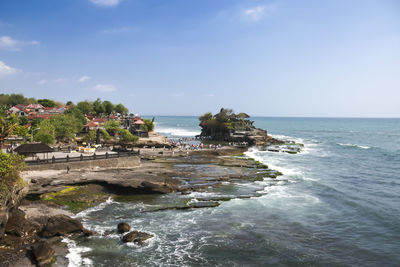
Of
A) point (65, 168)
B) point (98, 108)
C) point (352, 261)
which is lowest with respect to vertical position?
point (352, 261)

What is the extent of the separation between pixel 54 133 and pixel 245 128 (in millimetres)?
67052

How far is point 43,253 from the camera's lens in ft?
54.9

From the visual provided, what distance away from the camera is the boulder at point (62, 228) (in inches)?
791

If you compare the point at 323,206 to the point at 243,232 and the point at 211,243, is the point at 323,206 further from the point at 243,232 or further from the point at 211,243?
the point at 211,243

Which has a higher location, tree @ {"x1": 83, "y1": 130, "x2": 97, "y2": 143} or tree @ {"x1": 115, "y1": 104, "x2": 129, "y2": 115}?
tree @ {"x1": 115, "y1": 104, "x2": 129, "y2": 115}

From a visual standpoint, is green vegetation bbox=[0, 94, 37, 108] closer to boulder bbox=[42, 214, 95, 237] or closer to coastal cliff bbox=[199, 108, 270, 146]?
coastal cliff bbox=[199, 108, 270, 146]

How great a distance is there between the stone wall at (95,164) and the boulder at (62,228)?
14.3 m

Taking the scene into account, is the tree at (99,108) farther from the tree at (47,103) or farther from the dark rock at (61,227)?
the dark rock at (61,227)

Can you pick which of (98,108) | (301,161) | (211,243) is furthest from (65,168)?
(98,108)

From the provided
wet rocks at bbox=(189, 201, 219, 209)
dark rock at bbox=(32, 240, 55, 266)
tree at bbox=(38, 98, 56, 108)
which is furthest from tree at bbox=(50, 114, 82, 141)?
tree at bbox=(38, 98, 56, 108)

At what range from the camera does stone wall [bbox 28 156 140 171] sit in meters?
33.4

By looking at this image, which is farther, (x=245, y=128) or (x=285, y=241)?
(x=245, y=128)

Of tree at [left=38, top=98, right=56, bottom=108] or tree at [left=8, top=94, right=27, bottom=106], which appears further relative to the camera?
tree at [left=38, top=98, right=56, bottom=108]

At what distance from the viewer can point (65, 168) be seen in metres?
34.7
